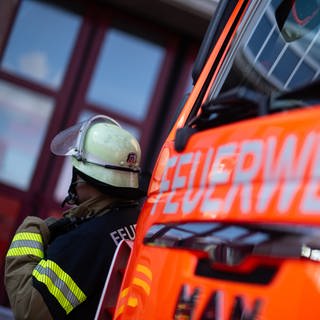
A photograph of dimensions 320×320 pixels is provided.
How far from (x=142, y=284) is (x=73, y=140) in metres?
1.12

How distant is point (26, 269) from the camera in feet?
8.47

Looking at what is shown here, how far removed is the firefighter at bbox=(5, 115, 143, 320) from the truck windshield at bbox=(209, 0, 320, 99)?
2.51 ft

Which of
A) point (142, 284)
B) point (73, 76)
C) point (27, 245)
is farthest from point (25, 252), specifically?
point (73, 76)

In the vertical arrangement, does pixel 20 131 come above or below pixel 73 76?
below

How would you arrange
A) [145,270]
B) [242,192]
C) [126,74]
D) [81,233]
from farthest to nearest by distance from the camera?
[126,74] < [81,233] < [145,270] < [242,192]

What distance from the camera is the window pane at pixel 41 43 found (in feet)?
23.6

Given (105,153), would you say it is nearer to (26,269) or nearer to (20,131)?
(26,269)

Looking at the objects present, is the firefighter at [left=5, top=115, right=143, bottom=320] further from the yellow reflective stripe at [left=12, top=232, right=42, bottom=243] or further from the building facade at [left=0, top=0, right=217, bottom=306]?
the building facade at [left=0, top=0, right=217, bottom=306]

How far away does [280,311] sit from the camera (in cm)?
143

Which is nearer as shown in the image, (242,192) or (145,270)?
(242,192)

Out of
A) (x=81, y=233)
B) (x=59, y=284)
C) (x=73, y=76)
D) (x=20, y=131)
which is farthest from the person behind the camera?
(x=73, y=76)

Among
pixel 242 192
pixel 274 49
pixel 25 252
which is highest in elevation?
pixel 274 49

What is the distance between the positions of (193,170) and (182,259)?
11.0 inches

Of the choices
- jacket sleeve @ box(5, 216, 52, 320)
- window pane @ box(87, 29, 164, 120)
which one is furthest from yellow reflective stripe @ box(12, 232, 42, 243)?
window pane @ box(87, 29, 164, 120)
